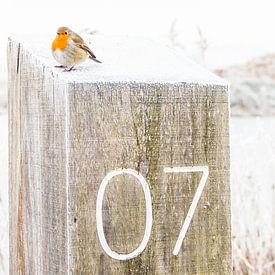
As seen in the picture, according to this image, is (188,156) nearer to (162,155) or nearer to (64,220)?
(162,155)

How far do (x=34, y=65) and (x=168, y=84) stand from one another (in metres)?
0.36

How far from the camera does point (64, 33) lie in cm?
170

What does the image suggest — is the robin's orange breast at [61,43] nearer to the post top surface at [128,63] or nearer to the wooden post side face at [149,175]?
the post top surface at [128,63]

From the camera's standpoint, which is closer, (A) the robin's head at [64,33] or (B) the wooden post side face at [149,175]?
(B) the wooden post side face at [149,175]

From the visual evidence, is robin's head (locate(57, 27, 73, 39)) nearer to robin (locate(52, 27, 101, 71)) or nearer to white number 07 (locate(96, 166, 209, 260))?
robin (locate(52, 27, 101, 71))

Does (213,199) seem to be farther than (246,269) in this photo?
No

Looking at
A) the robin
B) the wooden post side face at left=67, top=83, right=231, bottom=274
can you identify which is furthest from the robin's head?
the wooden post side face at left=67, top=83, right=231, bottom=274

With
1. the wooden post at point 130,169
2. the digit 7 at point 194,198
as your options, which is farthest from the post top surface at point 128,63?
the digit 7 at point 194,198

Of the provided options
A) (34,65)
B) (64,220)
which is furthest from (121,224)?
(34,65)

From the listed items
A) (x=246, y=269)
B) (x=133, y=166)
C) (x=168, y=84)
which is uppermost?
(x=168, y=84)

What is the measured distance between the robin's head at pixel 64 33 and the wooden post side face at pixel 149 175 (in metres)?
0.20

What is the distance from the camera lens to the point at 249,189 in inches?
124

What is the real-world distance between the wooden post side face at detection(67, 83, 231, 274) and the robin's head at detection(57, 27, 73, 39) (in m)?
0.20

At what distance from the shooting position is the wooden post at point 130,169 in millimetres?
1538
